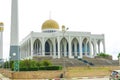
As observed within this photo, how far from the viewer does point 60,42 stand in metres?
61.8

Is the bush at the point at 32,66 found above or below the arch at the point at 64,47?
below

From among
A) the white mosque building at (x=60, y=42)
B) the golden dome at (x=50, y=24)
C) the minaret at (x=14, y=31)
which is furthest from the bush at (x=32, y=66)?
the golden dome at (x=50, y=24)

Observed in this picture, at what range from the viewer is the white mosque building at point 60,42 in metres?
60.8

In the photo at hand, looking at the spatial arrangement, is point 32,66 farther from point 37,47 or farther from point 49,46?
point 49,46

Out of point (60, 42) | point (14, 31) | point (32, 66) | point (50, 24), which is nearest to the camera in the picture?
point (32, 66)

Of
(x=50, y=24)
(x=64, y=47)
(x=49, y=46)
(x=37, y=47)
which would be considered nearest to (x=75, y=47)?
(x=64, y=47)

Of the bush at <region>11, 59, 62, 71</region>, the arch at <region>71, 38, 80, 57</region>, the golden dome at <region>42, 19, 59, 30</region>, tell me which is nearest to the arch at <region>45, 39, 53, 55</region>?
the golden dome at <region>42, 19, 59, 30</region>

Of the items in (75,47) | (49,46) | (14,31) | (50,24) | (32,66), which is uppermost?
(50,24)

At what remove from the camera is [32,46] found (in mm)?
61250

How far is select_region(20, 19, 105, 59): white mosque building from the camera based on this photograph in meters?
60.8

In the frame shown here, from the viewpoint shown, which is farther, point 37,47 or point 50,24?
point 50,24

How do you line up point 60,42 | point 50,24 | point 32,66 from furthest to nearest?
1. point 50,24
2. point 60,42
3. point 32,66

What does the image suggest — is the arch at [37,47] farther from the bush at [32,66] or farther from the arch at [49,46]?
the bush at [32,66]

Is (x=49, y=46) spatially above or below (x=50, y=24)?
below
